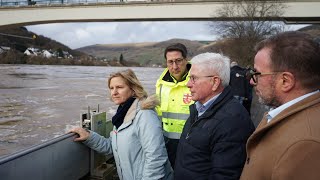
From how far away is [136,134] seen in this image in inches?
96.1

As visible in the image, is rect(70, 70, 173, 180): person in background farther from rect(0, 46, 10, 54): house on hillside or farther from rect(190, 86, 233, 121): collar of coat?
rect(0, 46, 10, 54): house on hillside

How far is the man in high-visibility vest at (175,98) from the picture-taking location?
3156 millimetres

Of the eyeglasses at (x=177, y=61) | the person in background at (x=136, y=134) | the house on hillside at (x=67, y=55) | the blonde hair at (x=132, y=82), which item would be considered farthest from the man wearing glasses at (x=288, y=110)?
the house on hillside at (x=67, y=55)

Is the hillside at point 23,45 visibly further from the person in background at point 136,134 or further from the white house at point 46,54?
the person in background at point 136,134

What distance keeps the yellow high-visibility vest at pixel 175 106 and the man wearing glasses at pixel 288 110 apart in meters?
1.53

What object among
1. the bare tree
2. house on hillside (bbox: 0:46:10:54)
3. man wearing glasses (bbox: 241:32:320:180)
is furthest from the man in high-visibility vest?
house on hillside (bbox: 0:46:10:54)

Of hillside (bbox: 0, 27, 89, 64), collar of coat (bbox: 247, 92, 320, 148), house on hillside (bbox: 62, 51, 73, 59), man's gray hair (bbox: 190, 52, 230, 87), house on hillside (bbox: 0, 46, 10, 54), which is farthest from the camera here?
house on hillside (bbox: 62, 51, 73, 59)

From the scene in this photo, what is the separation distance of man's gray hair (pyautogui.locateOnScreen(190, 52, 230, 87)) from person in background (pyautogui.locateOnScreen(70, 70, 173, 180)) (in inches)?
21.5

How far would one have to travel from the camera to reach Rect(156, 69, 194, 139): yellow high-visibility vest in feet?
10.4

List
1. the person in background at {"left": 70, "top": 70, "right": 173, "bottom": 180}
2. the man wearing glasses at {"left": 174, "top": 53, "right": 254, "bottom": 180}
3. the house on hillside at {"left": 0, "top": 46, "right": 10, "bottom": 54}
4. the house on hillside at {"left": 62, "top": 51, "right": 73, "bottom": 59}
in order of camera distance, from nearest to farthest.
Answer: the man wearing glasses at {"left": 174, "top": 53, "right": 254, "bottom": 180} < the person in background at {"left": 70, "top": 70, "right": 173, "bottom": 180} < the house on hillside at {"left": 0, "top": 46, "right": 10, "bottom": 54} < the house on hillside at {"left": 62, "top": 51, "right": 73, "bottom": 59}

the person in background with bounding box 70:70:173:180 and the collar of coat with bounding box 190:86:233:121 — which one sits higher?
the collar of coat with bounding box 190:86:233:121

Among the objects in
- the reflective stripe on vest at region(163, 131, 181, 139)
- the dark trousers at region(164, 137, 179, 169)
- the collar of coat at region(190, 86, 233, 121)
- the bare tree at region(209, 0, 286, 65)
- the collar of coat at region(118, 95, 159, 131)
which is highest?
the bare tree at region(209, 0, 286, 65)

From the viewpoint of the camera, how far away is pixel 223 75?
223 cm

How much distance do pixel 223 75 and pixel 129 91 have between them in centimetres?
83
